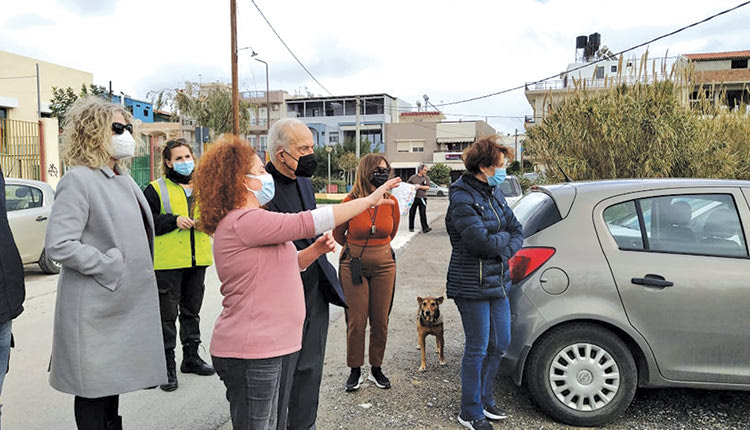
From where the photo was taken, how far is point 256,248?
7.62 feet

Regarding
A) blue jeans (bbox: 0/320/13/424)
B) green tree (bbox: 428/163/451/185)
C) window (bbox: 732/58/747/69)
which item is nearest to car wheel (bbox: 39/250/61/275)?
blue jeans (bbox: 0/320/13/424)

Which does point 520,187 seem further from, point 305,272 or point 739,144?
point 305,272

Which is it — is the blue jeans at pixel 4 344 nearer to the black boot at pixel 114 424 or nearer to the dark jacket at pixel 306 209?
the black boot at pixel 114 424

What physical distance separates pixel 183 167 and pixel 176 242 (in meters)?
0.59

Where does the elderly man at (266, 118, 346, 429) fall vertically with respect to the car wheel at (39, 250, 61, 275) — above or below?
above

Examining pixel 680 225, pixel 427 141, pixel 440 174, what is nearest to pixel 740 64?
pixel 440 174

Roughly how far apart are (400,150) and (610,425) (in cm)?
6396

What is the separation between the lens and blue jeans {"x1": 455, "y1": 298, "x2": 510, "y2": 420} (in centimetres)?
360

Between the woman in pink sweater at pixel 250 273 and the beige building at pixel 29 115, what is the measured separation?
15.6 m

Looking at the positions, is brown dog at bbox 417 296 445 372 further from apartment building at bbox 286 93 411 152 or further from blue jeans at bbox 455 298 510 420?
apartment building at bbox 286 93 411 152

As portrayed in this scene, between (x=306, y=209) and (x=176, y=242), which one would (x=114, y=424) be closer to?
(x=306, y=209)

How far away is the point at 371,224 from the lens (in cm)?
428

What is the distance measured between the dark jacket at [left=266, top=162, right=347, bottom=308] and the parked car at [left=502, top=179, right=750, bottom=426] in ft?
4.56

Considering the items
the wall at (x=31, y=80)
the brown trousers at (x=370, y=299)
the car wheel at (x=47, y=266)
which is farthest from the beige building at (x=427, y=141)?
the brown trousers at (x=370, y=299)
